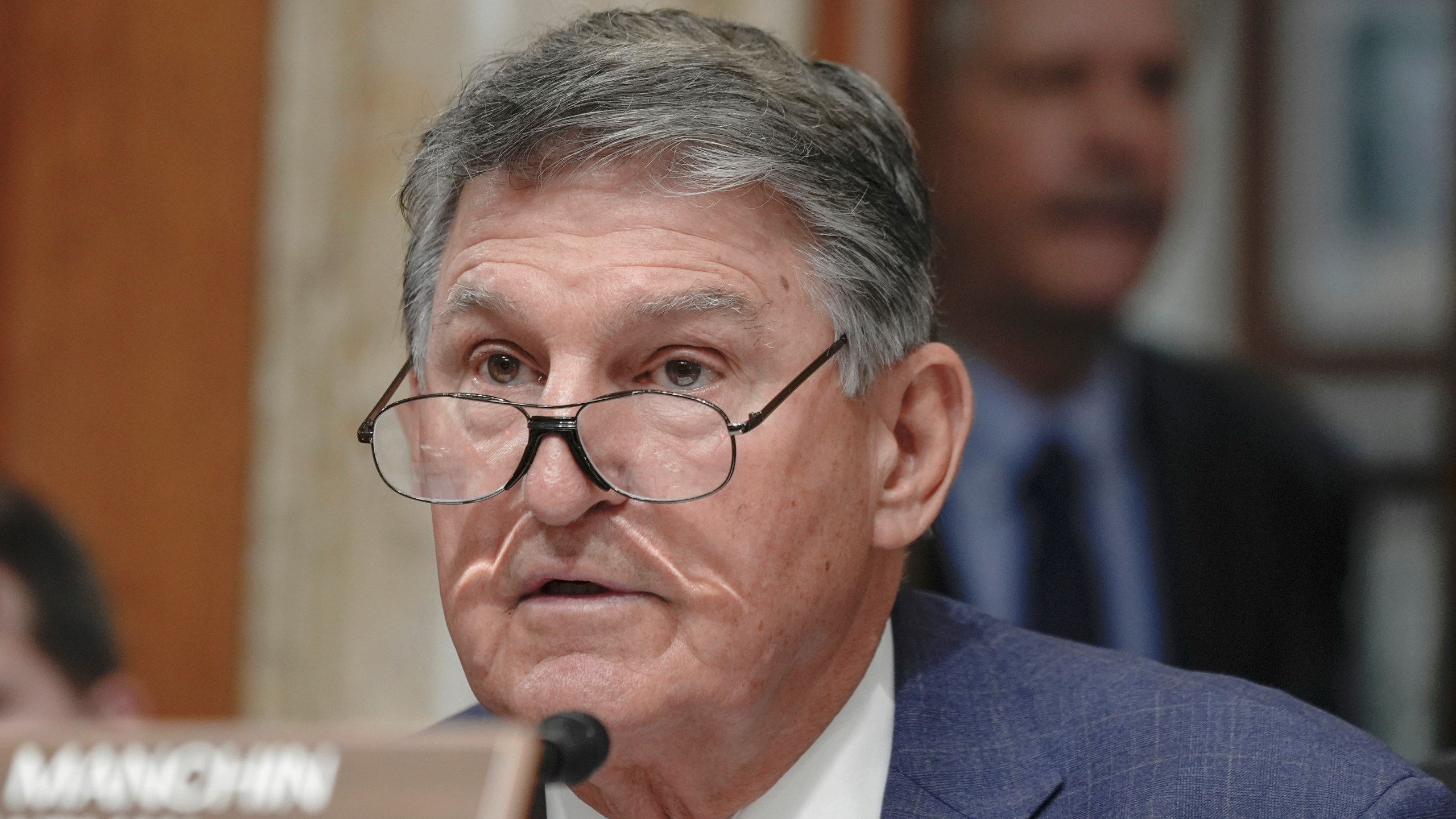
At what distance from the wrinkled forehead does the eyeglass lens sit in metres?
0.10

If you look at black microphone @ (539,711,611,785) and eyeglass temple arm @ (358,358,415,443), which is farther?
eyeglass temple arm @ (358,358,415,443)

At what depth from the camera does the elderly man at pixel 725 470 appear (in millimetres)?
1526

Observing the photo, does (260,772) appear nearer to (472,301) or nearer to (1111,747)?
(472,301)

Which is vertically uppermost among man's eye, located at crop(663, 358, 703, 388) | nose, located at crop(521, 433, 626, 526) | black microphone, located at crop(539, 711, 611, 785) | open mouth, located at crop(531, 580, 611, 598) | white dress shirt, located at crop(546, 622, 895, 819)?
man's eye, located at crop(663, 358, 703, 388)

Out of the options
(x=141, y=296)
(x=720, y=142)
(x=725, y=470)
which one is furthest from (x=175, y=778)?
(x=141, y=296)

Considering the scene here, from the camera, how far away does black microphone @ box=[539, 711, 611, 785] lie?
1059 mm

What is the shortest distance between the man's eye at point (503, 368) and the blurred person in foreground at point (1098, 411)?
1.63 metres

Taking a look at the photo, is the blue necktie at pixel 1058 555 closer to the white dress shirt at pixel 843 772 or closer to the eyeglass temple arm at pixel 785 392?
the white dress shirt at pixel 843 772

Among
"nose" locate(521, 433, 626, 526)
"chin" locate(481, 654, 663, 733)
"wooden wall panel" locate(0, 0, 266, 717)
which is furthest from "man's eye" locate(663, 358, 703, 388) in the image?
"wooden wall panel" locate(0, 0, 266, 717)

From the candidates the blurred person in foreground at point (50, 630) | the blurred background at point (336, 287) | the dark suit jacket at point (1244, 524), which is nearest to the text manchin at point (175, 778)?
the blurred person in foreground at point (50, 630)

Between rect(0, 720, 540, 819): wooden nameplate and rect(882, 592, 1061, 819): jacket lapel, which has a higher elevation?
rect(0, 720, 540, 819): wooden nameplate

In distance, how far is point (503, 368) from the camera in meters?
1.67

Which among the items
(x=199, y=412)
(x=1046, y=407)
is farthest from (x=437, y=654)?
(x=1046, y=407)

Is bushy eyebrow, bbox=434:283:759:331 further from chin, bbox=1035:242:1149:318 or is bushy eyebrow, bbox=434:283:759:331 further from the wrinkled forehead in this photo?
chin, bbox=1035:242:1149:318
